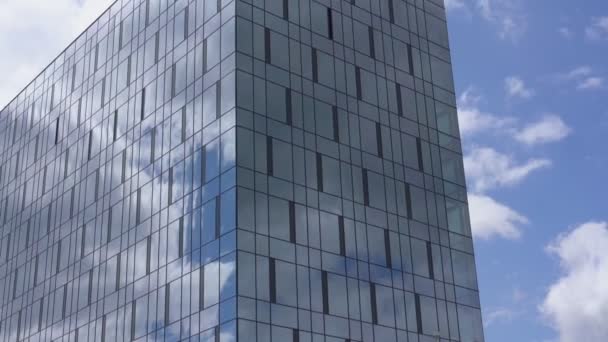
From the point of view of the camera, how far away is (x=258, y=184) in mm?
59938

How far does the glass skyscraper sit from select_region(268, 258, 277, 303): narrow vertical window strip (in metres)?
0.10

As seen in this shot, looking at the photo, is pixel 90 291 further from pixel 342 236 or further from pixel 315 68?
pixel 315 68

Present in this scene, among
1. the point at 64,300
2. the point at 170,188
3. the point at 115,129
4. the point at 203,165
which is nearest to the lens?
the point at 203,165

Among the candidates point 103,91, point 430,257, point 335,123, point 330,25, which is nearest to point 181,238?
point 335,123

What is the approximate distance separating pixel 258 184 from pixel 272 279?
21.4 ft

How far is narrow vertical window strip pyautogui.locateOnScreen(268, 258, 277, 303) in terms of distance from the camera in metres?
57.4

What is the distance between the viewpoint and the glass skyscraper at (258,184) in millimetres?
59281

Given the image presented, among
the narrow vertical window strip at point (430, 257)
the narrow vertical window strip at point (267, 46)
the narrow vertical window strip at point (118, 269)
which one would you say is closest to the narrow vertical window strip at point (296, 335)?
the narrow vertical window strip at point (430, 257)

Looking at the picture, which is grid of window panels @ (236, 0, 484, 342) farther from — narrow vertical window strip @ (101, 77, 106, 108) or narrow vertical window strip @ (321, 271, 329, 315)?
narrow vertical window strip @ (101, 77, 106, 108)

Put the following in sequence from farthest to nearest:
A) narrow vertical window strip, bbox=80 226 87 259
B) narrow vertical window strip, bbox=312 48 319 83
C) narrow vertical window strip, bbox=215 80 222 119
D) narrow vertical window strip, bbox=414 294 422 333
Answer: narrow vertical window strip, bbox=80 226 87 259
narrow vertical window strip, bbox=312 48 319 83
narrow vertical window strip, bbox=414 294 422 333
narrow vertical window strip, bbox=215 80 222 119

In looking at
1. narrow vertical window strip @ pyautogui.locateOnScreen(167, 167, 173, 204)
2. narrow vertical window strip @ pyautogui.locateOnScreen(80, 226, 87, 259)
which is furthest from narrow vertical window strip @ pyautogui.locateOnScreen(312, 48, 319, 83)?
narrow vertical window strip @ pyautogui.locateOnScreen(80, 226, 87, 259)

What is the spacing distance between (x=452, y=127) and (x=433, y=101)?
2.78 metres

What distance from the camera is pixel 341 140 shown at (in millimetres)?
67062

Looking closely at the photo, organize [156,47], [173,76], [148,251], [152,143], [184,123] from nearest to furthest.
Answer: [148,251], [184,123], [173,76], [152,143], [156,47]
